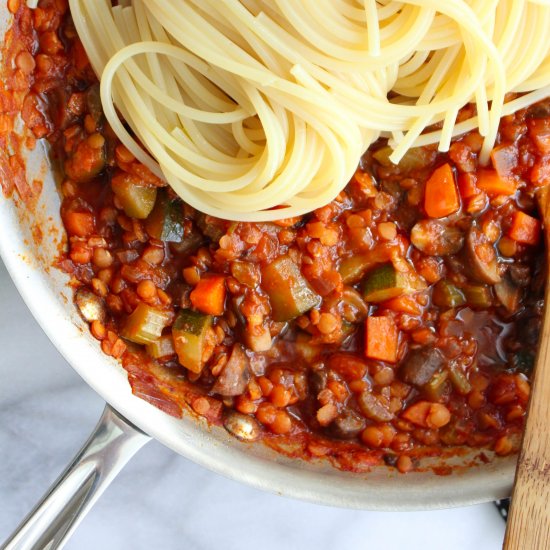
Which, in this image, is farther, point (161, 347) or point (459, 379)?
point (459, 379)

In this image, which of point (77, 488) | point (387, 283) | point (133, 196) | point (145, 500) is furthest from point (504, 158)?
point (145, 500)

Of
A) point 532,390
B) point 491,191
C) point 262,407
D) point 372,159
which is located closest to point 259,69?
point 372,159

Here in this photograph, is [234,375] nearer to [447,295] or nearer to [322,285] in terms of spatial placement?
[322,285]

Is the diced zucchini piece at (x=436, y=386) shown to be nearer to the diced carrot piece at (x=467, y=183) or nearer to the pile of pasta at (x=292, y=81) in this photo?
the diced carrot piece at (x=467, y=183)

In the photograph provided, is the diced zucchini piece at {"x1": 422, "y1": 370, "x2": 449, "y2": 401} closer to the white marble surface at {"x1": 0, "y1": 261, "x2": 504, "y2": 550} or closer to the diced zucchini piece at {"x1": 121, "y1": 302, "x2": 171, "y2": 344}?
the white marble surface at {"x1": 0, "y1": 261, "x2": 504, "y2": 550}

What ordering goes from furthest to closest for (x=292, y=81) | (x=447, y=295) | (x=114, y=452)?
1. (x=447, y=295)
2. (x=114, y=452)
3. (x=292, y=81)

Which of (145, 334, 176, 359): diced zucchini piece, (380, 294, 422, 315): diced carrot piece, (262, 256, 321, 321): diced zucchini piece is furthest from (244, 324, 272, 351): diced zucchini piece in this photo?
(380, 294, 422, 315): diced carrot piece
